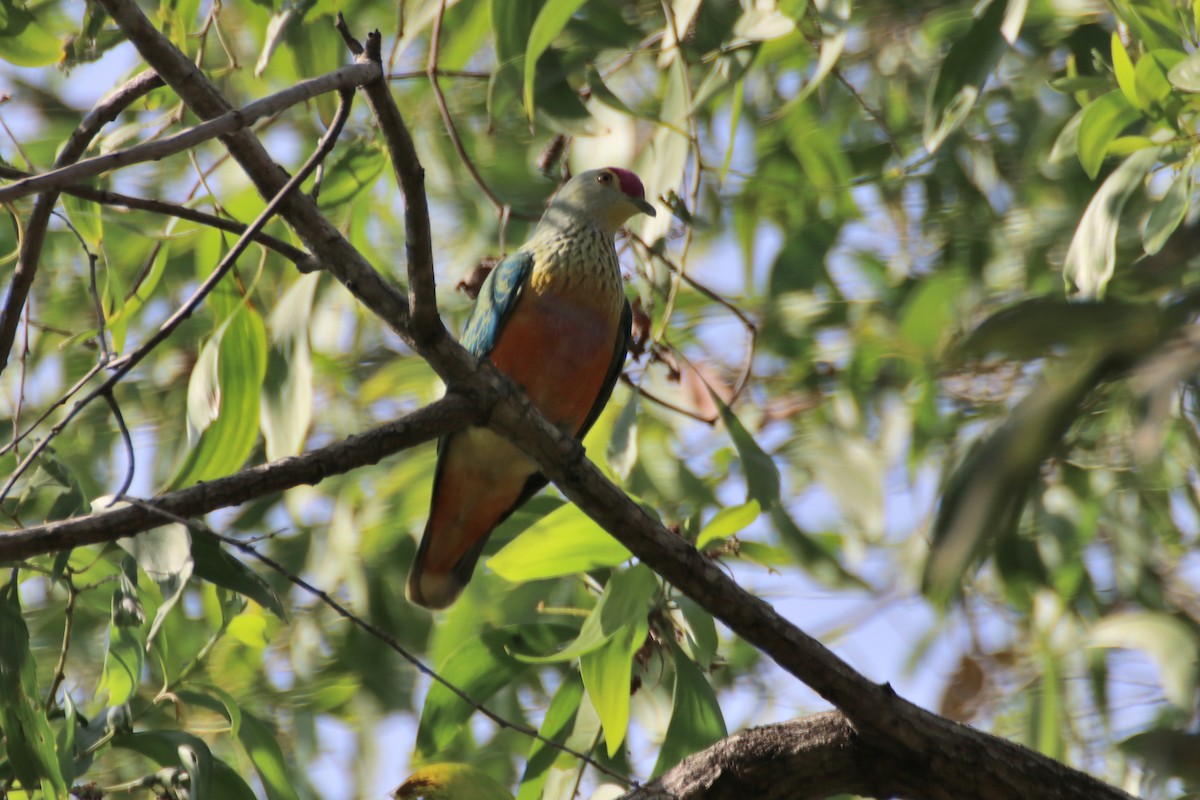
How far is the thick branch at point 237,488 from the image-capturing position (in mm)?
1846

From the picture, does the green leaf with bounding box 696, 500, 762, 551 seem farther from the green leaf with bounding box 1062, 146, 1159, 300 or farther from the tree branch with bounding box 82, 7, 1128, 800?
the green leaf with bounding box 1062, 146, 1159, 300

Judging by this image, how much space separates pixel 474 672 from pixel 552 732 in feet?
0.76

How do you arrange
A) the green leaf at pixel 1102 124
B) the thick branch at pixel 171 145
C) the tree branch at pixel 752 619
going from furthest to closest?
the green leaf at pixel 1102 124
the tree branch at pixel 752 619
the thick branch at pixel 171 145

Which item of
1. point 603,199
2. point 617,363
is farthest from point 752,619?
point 603,199

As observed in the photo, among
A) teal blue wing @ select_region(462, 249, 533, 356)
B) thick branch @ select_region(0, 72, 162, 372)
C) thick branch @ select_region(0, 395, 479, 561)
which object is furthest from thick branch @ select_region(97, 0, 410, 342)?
teal blue wing @ select_region(462, 249, 533, 356)

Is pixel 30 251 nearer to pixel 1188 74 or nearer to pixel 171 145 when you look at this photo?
pixel 171 145

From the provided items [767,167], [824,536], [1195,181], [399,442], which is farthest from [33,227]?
[767,167]

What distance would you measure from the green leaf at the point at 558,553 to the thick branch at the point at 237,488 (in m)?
0.46

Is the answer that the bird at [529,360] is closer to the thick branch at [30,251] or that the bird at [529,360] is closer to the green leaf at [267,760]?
the green leaf at [267,760]

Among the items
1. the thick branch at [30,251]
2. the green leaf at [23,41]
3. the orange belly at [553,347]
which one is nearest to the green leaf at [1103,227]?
the orange belly at [553,347]

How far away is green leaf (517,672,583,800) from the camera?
286 centimetres

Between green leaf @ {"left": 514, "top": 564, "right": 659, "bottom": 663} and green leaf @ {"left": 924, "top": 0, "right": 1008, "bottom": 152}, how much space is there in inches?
46.5

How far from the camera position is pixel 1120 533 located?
3.53m

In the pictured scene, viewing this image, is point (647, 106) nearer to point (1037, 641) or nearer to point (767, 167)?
point (767, 167)
